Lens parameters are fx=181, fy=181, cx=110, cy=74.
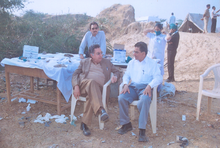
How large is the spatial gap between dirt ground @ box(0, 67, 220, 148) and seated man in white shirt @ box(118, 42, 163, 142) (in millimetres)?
273

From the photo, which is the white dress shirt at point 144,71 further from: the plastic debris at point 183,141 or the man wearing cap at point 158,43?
the man wearing cap at point 158,43

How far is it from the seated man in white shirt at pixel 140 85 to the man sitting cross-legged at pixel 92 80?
0.32 metres

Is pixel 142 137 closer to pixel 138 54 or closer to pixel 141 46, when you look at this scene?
pixel 138 54

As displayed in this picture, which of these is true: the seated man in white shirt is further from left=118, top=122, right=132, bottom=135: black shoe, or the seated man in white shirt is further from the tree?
the tree

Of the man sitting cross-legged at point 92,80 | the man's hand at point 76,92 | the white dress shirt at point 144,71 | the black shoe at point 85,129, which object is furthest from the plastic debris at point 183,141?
the man's hand at point 76,92

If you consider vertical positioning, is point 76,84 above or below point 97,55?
below

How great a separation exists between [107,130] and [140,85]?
97cm

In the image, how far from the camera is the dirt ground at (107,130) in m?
2.73

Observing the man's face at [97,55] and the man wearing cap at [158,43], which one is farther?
the man wearing cap at [158,43]

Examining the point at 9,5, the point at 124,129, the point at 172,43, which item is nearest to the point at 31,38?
the point at 9,5

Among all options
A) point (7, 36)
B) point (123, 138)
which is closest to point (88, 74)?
point (123, 138)

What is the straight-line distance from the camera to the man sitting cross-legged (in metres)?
2.93

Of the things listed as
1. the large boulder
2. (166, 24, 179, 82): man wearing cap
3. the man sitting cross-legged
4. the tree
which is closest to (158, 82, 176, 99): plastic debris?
(166, 24, 179, 82): man wearing cap

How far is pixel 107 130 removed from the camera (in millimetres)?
3146
